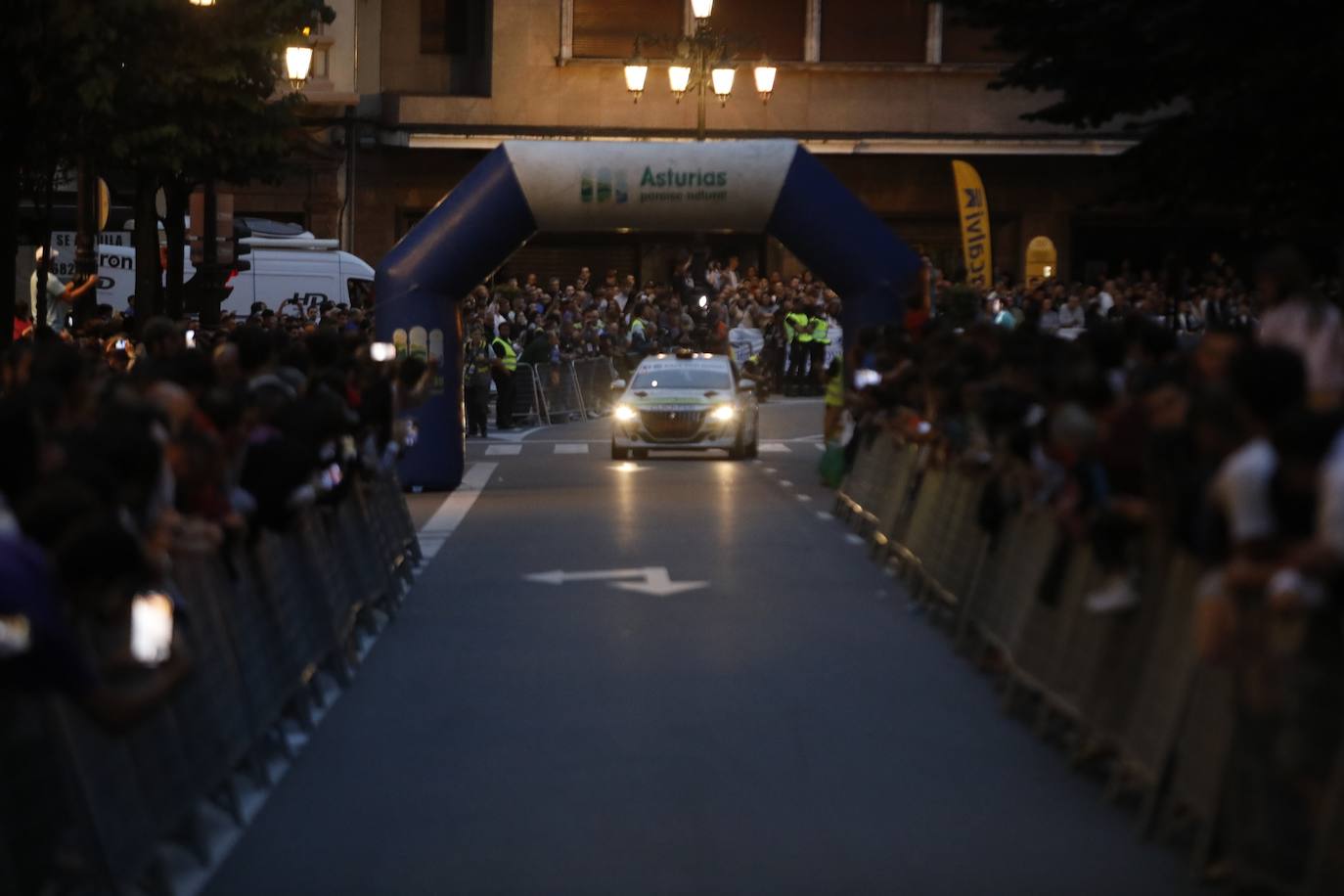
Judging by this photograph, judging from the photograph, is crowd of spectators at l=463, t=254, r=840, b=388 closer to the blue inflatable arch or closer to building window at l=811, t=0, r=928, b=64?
building window at l=811, t=0, r=928, b=64

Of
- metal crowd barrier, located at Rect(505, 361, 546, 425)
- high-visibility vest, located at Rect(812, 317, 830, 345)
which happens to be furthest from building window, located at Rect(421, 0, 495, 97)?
metal crowd barrier, located at Rect(505, 361, 546, 425)

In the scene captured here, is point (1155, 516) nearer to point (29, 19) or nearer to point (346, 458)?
point (346, 458)

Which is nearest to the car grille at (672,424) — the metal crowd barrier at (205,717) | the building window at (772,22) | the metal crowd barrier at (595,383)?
the metal crowd barrier at (595,383)

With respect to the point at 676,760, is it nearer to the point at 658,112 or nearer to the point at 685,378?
the point at 685,378

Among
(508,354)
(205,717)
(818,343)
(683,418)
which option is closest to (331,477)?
(205,717)

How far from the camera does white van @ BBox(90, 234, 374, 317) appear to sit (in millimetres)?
47219

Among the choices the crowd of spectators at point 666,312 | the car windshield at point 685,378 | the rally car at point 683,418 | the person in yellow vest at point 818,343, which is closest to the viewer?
the rally car at point 683,418

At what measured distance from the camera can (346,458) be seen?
15320 millimetres

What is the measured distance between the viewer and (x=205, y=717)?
948cm

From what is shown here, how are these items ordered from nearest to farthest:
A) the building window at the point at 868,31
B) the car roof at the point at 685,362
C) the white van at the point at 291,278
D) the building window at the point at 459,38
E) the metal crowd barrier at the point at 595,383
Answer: the car roof at the point at 685,362 < the metal crowd barrier at the point at 595,383 < the white van at the point at 291,278 < the building window at the point at 459,38 < the building window at the point at 868,31

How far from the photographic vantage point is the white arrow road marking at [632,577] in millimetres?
17734

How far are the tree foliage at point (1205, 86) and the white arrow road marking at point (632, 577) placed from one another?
4884mm

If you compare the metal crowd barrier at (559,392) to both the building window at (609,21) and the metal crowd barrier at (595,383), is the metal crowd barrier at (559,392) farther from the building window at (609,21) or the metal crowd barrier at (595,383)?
the building window at (609,21)

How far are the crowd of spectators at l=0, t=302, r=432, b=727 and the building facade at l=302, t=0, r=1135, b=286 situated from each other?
3663cm
